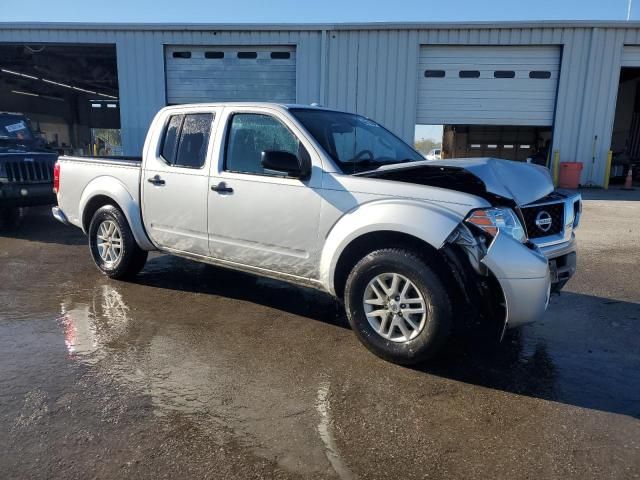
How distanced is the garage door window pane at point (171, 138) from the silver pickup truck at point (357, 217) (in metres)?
0.01

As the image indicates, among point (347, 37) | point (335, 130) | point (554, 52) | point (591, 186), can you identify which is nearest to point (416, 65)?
point (347, 37)

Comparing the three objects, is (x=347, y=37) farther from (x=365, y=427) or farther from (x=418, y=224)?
(x=365, y=427)

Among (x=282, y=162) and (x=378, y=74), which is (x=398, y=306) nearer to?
(x=282, y=162)

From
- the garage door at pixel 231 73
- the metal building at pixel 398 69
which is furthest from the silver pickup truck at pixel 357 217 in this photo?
the garage door at pixel 231 73

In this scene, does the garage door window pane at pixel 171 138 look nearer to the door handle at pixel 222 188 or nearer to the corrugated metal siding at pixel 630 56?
the door handle at pixel 222 188

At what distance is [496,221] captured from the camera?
3.09 metres

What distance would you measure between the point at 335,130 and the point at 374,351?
197 centimetres

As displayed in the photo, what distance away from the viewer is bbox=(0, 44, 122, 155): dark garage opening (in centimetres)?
1853

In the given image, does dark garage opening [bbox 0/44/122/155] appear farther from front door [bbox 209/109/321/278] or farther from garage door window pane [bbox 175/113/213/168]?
front door [bbox 209/109/321/278]

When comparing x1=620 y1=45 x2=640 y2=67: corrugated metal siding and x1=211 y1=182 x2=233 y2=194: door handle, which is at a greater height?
x1=620 y1=45 x2=640 y2=67: corrugated metal siding

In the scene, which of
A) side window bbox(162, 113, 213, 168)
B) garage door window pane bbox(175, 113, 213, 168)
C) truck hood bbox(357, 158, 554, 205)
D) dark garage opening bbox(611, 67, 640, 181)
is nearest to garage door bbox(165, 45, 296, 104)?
side window bbox(162, 113, 213, 168)

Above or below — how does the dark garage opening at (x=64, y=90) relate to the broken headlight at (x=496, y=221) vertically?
above

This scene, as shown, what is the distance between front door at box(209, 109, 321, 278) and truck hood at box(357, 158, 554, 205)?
1.96 ft

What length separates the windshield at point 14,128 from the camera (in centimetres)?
941
